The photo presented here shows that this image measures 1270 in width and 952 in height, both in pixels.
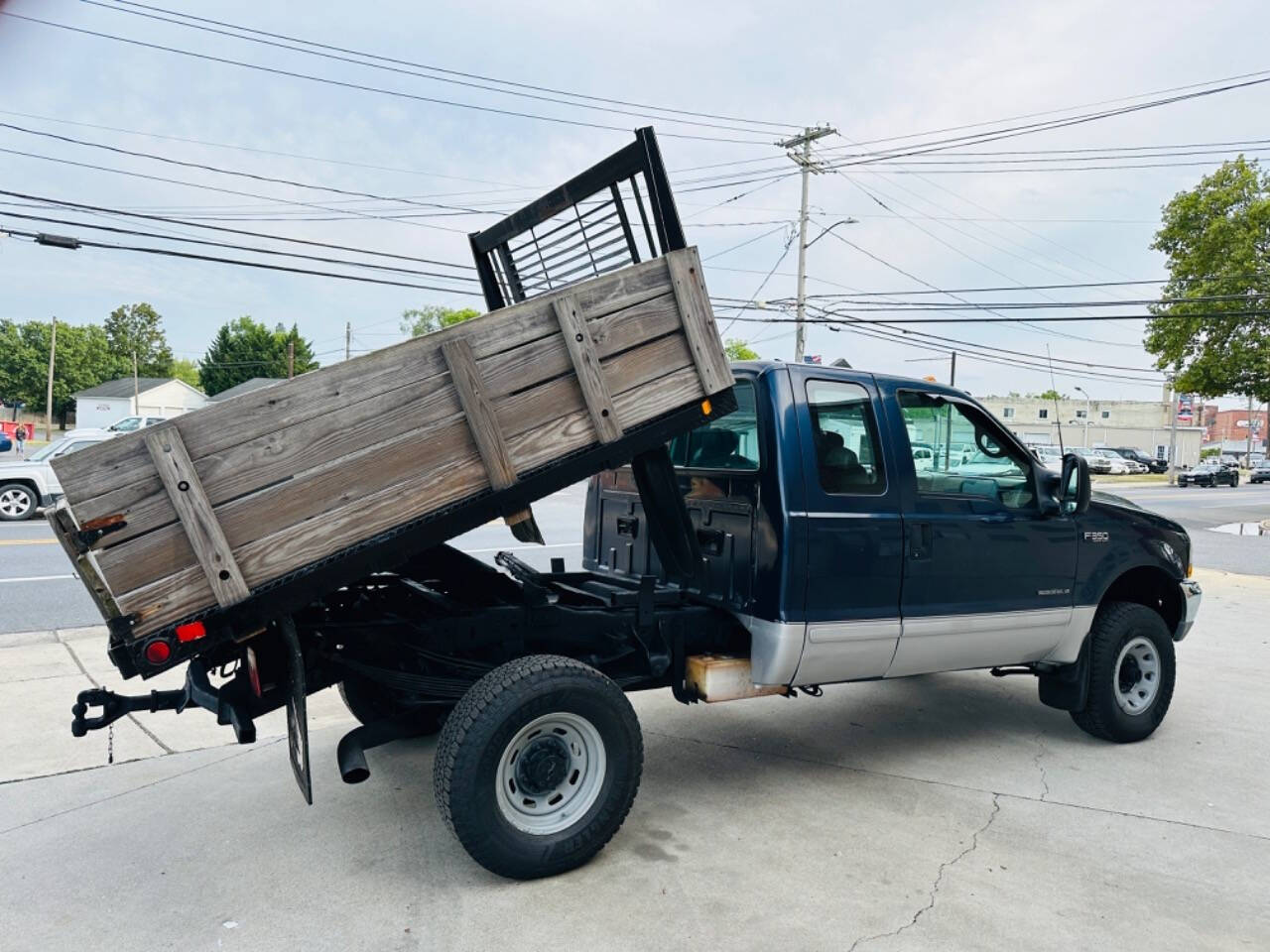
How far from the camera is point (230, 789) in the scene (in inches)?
173

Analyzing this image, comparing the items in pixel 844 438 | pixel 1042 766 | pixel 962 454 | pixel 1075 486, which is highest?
pixel 844 438

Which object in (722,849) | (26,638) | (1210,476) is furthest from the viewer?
(1210,476)

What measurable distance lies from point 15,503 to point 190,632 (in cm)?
1497

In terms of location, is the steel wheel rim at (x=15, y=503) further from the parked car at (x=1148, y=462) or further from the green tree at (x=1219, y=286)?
the parked car at (x=1148, y=462)

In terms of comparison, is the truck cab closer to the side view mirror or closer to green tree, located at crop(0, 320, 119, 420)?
the side view mirror

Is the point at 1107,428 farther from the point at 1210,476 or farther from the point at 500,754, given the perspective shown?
the point at 500,754

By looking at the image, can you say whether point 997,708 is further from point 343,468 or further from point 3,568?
point 3,568

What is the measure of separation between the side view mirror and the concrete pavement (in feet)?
4.66

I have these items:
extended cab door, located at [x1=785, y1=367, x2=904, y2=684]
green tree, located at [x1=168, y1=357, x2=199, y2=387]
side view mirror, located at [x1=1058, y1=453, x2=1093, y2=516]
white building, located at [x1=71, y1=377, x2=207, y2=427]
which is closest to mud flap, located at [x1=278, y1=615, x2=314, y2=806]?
extended cab door, located at [x1=785, y1=367, x2=904, y2=684]

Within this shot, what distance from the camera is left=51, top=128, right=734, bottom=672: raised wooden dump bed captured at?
9.39 ft

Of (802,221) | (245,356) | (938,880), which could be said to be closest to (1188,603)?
(938,880)

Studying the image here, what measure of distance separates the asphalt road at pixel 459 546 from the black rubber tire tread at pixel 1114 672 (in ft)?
20.3

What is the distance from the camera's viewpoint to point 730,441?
4.58 meters

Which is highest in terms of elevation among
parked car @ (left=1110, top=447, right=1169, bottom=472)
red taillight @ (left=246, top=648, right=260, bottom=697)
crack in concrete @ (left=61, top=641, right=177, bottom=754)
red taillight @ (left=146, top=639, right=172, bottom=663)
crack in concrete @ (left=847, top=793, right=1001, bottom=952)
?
red taillight @ (left=146, top=639, right=172, bottom=663)
